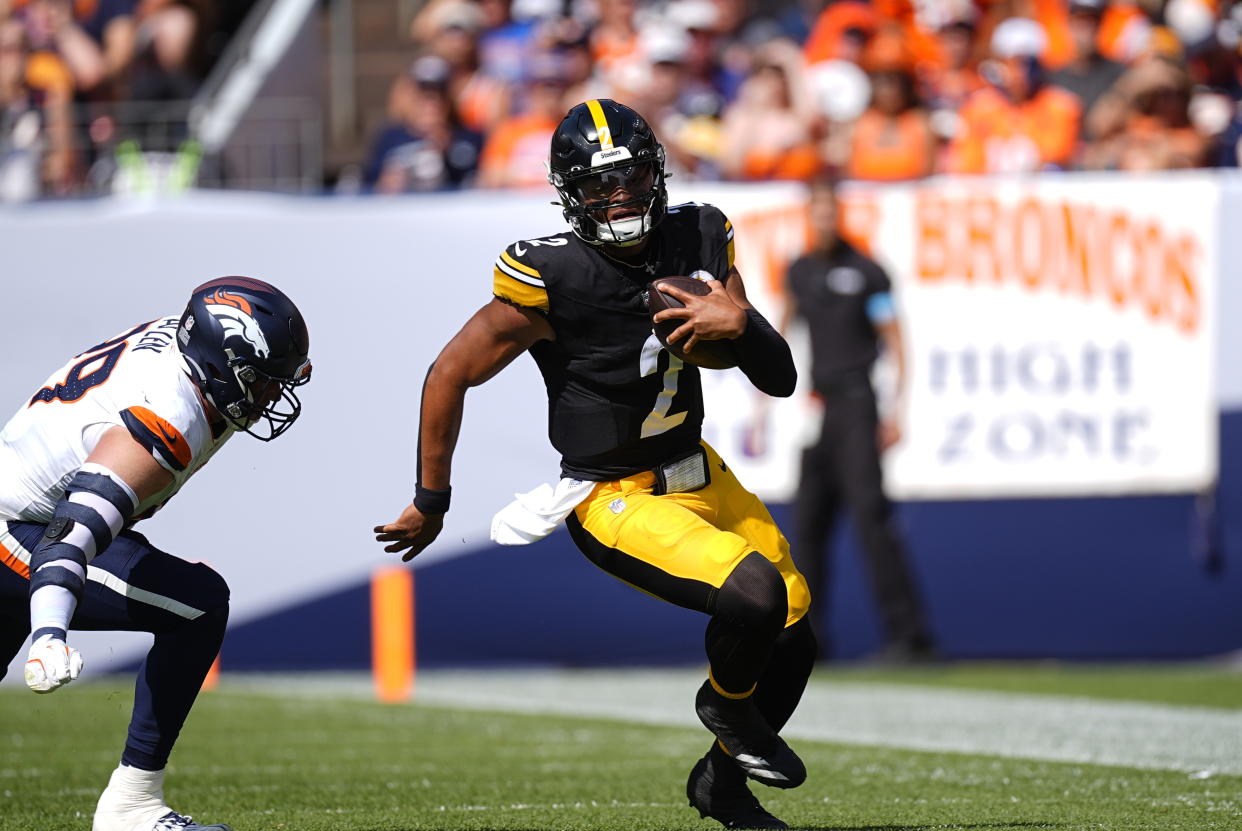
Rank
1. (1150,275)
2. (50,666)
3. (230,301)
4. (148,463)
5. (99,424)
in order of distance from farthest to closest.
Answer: (1150,275) < (230,301) < (99,424) < (148,463) < (50,666)

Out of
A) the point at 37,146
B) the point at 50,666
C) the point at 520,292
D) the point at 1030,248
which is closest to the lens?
the point at 50,666

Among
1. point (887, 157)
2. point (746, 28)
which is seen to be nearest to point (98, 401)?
point (887, 157)

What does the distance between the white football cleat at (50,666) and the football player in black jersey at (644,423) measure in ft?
3.35

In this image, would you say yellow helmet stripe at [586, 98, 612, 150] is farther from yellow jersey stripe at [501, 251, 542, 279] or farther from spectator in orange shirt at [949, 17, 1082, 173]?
spectator in orange shirt at [949, 17, 1082, 173]

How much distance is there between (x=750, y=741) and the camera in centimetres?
Answer: 481

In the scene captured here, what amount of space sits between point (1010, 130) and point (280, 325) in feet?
23.8

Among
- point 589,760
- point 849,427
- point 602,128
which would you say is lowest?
point 589,760

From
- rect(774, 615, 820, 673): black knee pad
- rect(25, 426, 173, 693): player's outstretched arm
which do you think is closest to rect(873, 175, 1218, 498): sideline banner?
rect(774, 615, 820, 673): black knee pad

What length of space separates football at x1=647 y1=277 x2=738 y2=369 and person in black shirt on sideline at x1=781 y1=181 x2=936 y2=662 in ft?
16.4

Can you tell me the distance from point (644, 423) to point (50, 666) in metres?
1.66

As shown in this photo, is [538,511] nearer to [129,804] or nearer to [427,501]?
[427,501]

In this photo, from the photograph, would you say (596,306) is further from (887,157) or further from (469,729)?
(887,157)

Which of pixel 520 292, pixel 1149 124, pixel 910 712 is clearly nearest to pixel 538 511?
pixel 520 292

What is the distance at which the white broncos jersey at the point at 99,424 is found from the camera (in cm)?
446
